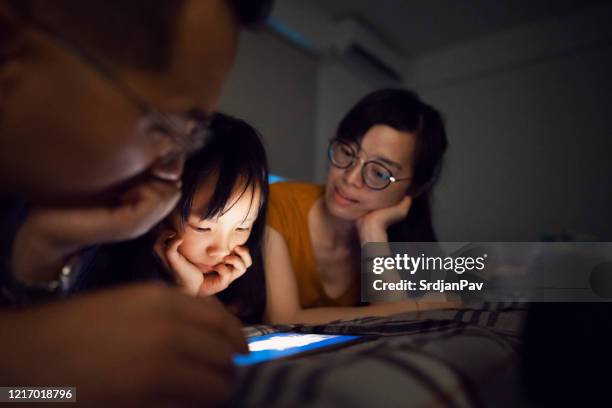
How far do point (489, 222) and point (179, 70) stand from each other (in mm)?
2696

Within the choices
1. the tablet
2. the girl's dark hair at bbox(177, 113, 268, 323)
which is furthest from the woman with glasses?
the tablet

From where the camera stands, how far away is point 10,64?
0.37 meters

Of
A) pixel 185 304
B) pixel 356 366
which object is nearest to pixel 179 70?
pixel 185 304

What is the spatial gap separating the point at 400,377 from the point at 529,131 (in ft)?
8.85

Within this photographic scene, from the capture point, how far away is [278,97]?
2457mm

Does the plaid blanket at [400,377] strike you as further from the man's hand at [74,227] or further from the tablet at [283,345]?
the man's hand at [74,227]

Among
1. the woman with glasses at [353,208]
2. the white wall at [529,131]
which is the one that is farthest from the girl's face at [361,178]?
the white wall at [529,131]

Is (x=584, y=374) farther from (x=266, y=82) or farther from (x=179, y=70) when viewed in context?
(x=266, y=82)

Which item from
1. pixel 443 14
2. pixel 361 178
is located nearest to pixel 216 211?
pixel 361 178

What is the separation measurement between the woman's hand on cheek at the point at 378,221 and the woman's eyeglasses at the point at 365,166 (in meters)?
0.11

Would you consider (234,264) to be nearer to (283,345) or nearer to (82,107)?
(283,345)

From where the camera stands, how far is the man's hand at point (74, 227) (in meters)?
0.48

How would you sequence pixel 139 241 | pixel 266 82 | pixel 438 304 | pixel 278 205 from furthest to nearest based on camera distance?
pixel 266 82 < pixel 278 205 < pixel 438 304 < pixel 139 241

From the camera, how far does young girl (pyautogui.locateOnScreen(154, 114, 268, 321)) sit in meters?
0.86
